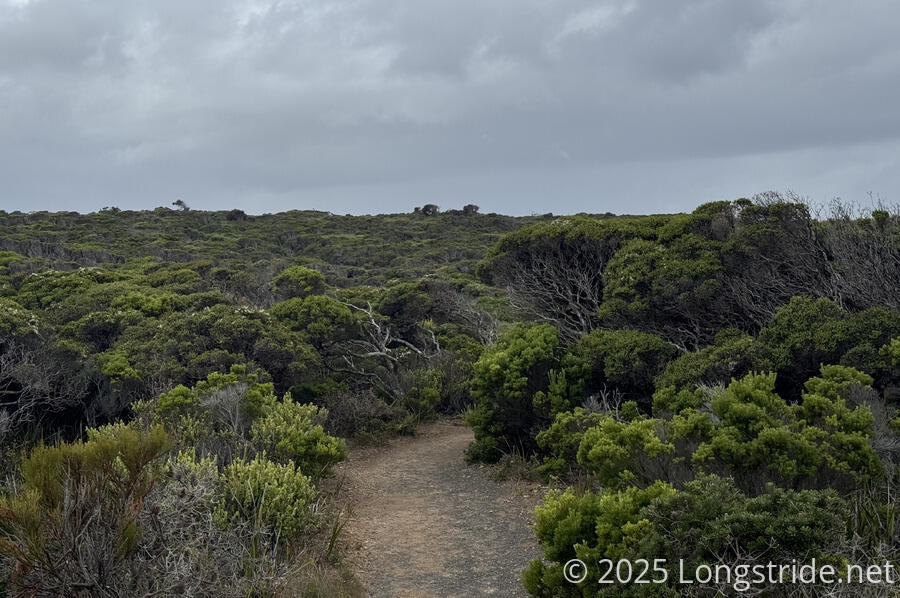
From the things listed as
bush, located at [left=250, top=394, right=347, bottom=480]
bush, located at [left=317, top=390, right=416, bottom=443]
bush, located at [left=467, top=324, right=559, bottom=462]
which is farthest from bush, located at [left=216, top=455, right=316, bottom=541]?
bush, located at [left=317, top=390, right=416, bottom=443]

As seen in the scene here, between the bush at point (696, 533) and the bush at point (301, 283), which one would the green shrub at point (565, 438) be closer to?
the bush at point (696, 533)

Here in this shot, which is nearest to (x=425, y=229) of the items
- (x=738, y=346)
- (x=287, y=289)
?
(x=287, y=289)

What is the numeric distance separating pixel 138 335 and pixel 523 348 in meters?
7.06

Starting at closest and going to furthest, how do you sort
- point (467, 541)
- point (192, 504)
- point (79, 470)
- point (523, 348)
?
1. point (79, 470)
2. point (192, 504)
3. point (467, 541)
4. point (523, 348)

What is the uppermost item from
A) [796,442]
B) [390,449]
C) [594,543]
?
[796,442]

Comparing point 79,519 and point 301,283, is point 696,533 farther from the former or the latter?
point 301,283

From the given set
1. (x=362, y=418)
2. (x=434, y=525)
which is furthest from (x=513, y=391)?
(x=362, y=418)

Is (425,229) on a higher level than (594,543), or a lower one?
higher

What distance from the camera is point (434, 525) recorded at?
7.64 m

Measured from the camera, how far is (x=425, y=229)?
1916 inches

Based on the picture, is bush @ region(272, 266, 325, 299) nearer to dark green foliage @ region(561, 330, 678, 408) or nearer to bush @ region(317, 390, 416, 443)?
bush @ region(317, 390, 416, 443)

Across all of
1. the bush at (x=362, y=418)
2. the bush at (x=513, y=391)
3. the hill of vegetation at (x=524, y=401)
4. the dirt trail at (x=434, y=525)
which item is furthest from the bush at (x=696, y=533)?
the bush at (x=362, y=418)

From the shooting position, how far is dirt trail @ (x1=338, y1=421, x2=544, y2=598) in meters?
5.95

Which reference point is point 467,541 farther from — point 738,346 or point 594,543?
point 738,346
